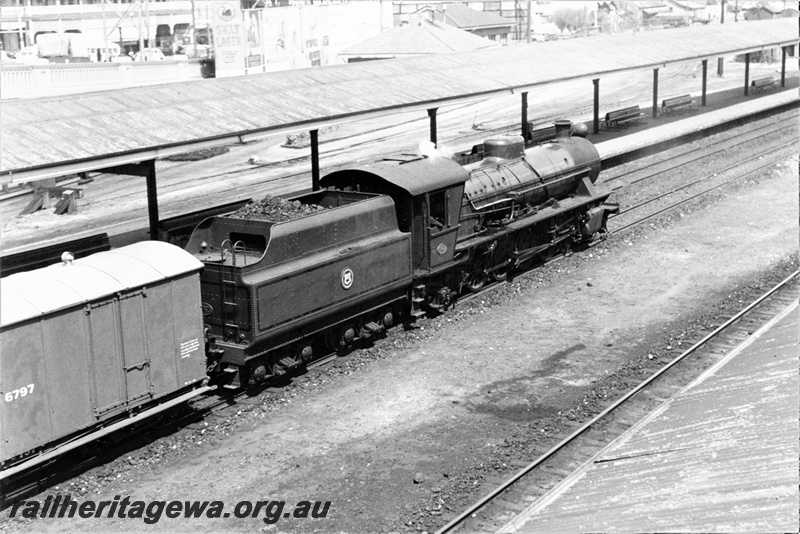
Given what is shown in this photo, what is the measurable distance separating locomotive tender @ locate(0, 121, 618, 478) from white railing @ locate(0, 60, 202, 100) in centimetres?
2218

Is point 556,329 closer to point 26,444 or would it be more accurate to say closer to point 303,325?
point 303,325

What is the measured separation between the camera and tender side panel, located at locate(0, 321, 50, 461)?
1069 centimetres

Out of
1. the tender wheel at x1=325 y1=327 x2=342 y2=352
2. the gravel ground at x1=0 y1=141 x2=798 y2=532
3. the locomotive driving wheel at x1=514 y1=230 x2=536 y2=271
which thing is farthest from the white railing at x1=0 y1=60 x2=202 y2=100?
the gravel ground at x1=0 y1=141 x2=798 y2=532

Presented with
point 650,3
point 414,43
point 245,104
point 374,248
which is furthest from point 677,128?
point 650,3

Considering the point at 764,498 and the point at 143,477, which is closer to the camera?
the point at 764,498

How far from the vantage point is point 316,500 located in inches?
445

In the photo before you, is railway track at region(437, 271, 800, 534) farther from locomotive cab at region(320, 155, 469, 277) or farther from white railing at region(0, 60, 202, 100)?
white railing at region(0, 60, 202, 100)

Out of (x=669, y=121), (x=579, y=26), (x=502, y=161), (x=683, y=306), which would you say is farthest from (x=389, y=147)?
(x=579, y=26)

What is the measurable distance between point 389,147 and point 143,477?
3010cm

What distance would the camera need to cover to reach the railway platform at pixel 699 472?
9.73m

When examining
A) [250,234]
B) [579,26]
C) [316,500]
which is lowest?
[316,500]

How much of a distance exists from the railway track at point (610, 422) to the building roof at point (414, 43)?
44114 millimetres

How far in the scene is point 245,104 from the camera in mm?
21797

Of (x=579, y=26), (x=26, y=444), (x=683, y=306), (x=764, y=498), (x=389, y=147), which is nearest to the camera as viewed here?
(x=764, y=498)
